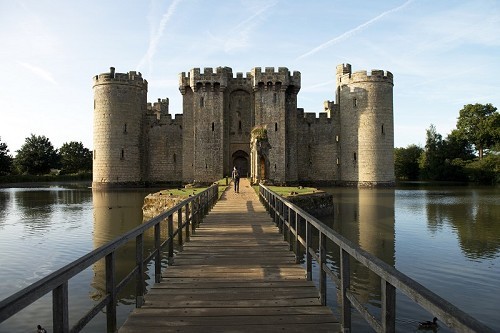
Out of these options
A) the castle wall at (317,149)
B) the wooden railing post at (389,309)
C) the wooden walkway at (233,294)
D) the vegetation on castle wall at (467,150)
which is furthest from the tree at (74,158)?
the wooden railing post at (389,309)

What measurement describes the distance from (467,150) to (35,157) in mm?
61522

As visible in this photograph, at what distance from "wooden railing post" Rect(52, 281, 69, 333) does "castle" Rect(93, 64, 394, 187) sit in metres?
38.4

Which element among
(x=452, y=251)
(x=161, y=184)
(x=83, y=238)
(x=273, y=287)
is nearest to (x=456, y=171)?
(x=161, y=184)

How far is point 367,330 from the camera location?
683 centimetres

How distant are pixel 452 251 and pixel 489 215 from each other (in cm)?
895

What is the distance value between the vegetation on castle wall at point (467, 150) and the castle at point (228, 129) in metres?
14.8

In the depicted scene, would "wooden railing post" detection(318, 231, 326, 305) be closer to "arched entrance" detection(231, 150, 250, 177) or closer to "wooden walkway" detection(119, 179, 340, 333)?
"wooden walkway" detection(119, 179, 340, 333)

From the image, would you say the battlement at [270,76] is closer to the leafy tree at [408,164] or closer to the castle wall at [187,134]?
the castle wall at [187,134]

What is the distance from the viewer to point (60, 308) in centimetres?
312

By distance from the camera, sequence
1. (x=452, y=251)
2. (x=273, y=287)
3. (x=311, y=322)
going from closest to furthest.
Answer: (x=311, y=322) < (x=273, y=287) < (x=452, y=251)

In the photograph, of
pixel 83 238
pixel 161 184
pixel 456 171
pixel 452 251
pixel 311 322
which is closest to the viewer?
pixel 311 322

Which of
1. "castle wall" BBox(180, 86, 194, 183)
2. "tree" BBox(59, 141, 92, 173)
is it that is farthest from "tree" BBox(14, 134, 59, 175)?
"castle wall" BBox(180, 86, 194, 183)

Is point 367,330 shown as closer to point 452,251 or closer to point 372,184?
point 452,251

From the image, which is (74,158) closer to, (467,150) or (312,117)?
(312,117)
